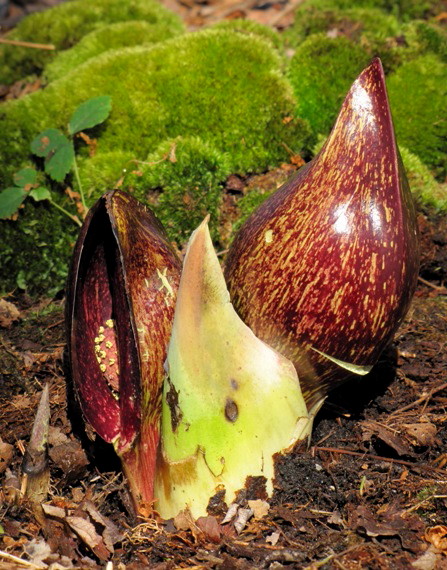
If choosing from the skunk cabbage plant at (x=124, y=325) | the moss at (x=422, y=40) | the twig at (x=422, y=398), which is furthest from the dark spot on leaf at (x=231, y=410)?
the moss at (x=422, y=40)

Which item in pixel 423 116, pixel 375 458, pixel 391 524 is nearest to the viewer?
pixel 391 524

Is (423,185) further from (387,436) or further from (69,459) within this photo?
(69,459)

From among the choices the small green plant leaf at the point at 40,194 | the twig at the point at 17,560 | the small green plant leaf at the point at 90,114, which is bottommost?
the twig at the point at 17,560

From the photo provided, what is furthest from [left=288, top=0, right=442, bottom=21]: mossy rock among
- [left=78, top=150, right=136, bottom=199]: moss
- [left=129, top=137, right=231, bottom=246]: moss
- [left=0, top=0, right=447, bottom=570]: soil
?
[left=0, top=0, right=447, bottom=570]: soil

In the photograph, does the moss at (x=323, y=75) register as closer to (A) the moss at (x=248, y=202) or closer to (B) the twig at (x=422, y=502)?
(A) the moss at (x=248, y=202)

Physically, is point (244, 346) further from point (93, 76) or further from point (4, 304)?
point (93, 76)

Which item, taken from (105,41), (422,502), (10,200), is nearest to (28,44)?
(105,41)

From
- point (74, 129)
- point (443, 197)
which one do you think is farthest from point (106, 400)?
point (443, 197)
